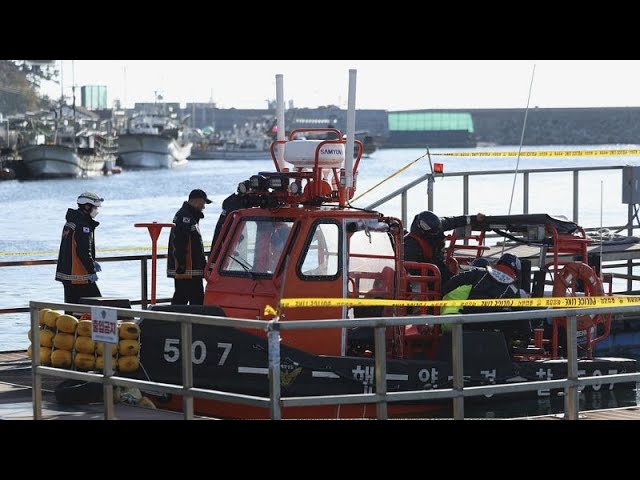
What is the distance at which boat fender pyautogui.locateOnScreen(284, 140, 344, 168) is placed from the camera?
39.9ft

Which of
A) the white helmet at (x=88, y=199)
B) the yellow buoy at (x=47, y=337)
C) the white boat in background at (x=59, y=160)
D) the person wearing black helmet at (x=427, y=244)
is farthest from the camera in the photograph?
the white boat in background at (x=59, y=160)

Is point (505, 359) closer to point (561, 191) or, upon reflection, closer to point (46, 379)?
point (46, 379)

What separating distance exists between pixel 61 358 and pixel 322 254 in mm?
2445

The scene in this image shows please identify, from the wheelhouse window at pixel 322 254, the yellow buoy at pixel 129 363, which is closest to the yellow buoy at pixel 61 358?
the yellow buoy at pixel 129 363

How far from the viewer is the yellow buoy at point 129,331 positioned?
37.8ft

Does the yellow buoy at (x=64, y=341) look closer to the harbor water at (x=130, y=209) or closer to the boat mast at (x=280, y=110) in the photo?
the boat mast at (x=280, y=110)

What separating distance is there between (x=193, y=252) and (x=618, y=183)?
66.3 meters

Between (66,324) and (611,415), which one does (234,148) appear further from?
(611,415)

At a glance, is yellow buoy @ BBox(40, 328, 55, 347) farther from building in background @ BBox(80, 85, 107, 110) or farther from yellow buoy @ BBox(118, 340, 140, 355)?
building in background @ BBox(80, 85, 107, 110)

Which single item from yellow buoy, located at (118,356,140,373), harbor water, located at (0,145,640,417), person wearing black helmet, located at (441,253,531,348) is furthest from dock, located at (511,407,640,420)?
yellow buoy, located at (118,356,140,373)

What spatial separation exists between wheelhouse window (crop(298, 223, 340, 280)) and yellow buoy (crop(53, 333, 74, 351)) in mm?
2080

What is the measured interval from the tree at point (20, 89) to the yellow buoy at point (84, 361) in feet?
430
